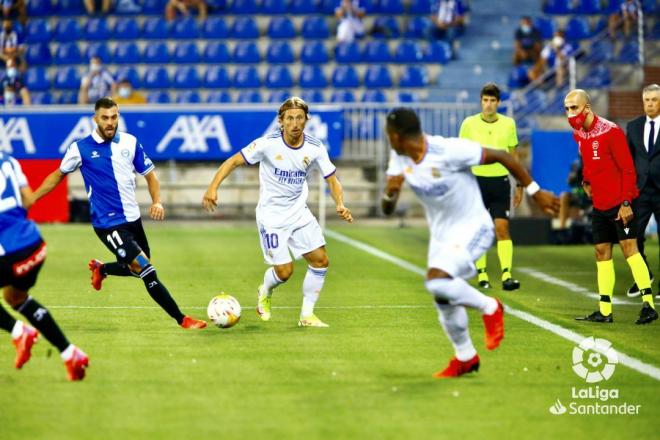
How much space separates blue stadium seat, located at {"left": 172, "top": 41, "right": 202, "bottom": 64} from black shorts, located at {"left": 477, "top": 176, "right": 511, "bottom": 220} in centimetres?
1709

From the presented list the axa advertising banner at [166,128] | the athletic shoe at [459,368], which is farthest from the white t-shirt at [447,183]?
the axa advertising banner at [166,128]

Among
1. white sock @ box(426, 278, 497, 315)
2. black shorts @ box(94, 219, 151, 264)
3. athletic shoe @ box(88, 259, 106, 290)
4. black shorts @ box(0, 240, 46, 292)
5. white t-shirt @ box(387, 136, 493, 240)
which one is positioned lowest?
athletic shoe @ box(88, 259, 106, 290)

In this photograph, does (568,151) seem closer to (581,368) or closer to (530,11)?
(530,11)

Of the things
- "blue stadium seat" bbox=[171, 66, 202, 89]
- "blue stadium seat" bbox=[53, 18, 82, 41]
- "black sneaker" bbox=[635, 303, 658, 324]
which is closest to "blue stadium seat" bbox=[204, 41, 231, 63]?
"blue stadium seat" bbox=[171, 66, 202, 89]

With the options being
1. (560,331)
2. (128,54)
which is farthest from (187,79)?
(560,331)

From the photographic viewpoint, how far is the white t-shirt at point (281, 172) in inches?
421

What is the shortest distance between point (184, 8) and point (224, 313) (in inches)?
839

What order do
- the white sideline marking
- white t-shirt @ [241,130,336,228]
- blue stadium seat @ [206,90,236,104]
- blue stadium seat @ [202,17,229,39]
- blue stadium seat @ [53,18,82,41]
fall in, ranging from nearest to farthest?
the white sideline marking < white t-shirt @ [241,130,336,228] < blue stadium seat @ [206,90,236,104] < blue stadium seat @ [202,17,229,39] < blue stadium seat @ [53,18,82,41]

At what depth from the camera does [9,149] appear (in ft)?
81.8

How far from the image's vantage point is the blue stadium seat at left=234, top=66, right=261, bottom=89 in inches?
1155

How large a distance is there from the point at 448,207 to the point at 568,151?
1523cm

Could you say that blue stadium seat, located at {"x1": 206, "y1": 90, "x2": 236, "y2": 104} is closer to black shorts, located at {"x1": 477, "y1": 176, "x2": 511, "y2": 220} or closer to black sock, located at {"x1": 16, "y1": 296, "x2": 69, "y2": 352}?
black shorts, located at {"x1": 477, "y1": 176, "x2": 511, "y2": 220}

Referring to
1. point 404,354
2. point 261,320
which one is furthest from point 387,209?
point 261,320

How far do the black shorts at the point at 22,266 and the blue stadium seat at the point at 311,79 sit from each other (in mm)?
21200
